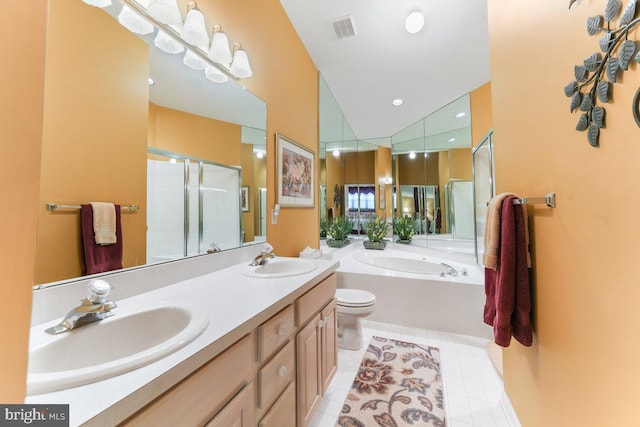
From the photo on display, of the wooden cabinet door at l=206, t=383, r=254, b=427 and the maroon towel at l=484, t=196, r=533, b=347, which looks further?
the maroon towel at l=484, t=196, r=533, b=347

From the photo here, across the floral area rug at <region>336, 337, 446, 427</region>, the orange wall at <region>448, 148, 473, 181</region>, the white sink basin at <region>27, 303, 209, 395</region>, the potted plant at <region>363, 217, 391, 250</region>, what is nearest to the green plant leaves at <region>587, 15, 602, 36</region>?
the white sink basin at <region>27, 303, 209, 395</region>

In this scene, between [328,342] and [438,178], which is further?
[438,178]

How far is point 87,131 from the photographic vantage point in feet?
2.81

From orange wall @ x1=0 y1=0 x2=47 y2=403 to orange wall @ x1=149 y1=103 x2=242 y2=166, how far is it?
74 cm

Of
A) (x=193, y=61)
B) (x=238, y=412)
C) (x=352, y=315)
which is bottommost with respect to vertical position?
(x=352, y=315)

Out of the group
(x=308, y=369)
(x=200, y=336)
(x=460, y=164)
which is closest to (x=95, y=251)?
(x=200, y=336)

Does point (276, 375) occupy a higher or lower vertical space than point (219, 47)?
lower

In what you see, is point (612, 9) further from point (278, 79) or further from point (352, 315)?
point (352, 315)

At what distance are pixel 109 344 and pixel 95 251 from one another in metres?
0.34

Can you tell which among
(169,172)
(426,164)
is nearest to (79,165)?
(169,172)

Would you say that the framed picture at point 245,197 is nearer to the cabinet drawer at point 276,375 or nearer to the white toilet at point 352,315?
the cabinet drawer at point 276,375

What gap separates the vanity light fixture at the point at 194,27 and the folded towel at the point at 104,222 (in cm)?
93

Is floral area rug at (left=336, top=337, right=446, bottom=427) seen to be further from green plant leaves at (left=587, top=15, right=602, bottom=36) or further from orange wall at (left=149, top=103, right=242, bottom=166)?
green plant leaves at (left=587, top=15, right=602, bottom=36)

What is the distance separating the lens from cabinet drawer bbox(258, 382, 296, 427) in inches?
36.3
